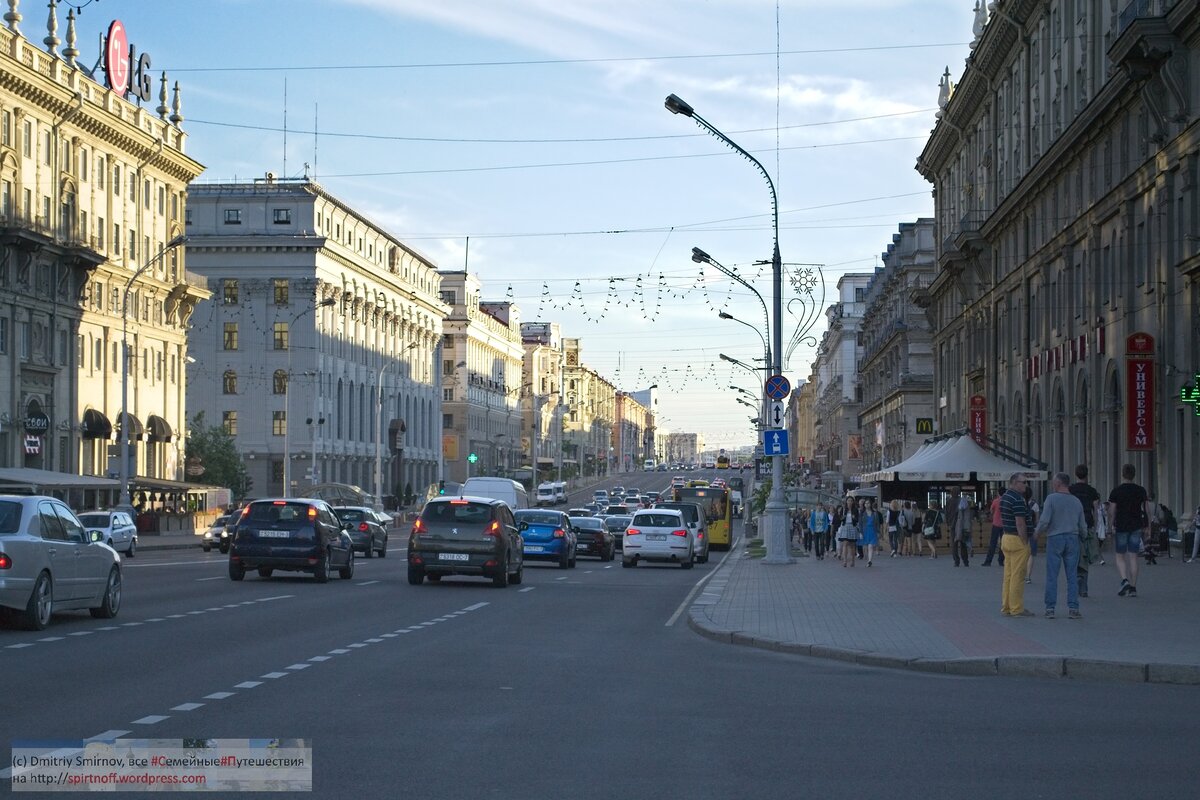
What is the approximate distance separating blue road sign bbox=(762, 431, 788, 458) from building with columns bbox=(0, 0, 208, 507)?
2781 cm

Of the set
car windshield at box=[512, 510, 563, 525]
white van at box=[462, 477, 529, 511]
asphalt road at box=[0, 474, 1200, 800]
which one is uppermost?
white van at box=[462, 477, 529, 511]

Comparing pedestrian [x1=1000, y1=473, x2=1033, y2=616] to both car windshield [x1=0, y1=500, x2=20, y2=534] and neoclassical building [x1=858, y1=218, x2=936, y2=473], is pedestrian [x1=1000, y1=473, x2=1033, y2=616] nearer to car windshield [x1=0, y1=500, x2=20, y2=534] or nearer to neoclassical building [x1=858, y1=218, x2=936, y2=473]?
car windshield [x1=0, y1=500, x2=20, y2=534]

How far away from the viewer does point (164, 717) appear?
11.2 meters

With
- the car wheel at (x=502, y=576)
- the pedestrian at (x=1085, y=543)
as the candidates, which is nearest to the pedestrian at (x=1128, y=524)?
the pedestrian at (x=1085, y=543)

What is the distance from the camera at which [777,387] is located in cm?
3934

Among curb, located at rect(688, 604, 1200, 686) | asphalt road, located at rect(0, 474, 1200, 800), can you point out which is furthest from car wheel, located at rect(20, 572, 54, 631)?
curb, located at rect(688, 604, 1200, 686)

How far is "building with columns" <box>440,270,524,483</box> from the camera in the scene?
154 metres

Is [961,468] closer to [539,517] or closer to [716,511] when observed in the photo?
[539,517]

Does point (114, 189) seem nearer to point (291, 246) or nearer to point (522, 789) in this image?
point (291, 246)

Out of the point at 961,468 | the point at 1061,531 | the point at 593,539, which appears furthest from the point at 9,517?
the point at 593,539

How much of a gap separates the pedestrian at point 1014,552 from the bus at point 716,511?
122ft

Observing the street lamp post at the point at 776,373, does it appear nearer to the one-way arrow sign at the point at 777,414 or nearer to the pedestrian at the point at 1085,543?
the one-way arrow sign at the point at 777,414

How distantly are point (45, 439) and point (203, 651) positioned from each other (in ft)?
183

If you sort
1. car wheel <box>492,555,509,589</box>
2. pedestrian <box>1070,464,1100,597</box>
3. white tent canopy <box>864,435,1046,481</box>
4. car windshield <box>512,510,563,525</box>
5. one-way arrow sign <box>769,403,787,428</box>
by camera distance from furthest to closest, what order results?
white tent canopy <box>864,435,1046,481</box> < car windshield <box>512,510,563,525</box> < one-way arrow sign <box>769,403,787,428</box> < car wheel <box>492,555,509,589</box> < pedestrian <box>1070,464,1100,597</box>
